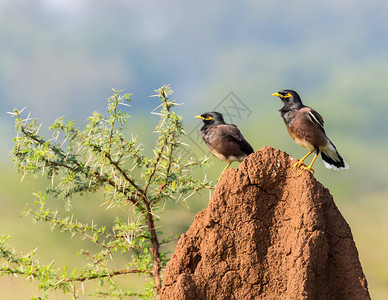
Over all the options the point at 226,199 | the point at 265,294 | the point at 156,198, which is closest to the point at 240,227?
the point at 226,199

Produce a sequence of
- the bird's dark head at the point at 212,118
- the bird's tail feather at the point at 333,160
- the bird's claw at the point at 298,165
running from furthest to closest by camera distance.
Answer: the bird's dark head at the point at 212,118
the bird's tail feather at the point at 333,160
the bird's claw at the point at 298,165

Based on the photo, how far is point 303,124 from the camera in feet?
23.6

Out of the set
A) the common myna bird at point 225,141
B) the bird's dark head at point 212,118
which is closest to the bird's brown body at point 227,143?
the common myna bird at point 225,141

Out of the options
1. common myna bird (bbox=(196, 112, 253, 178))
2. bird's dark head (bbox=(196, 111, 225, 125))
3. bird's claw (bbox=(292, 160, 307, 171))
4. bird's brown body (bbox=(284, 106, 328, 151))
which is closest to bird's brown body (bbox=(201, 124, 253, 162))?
common myna bird (bbox=(196, 112, 253, 178))

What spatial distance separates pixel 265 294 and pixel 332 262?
0.87 metres

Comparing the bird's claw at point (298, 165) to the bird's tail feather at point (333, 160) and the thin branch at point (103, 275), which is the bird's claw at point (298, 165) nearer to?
the bird's tail feather at point (333, 160)

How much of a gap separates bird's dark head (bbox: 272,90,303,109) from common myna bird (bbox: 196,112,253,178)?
1.30 m

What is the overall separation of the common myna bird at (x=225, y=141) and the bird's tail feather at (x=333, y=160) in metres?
1.38

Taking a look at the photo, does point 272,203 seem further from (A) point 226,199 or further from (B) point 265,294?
(B) point 265,294

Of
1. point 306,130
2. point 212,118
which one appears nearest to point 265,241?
point 306,130

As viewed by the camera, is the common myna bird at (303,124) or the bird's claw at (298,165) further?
the common myna bird at (303,124)

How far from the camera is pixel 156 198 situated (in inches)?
345

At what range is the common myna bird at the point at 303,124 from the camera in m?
7.20

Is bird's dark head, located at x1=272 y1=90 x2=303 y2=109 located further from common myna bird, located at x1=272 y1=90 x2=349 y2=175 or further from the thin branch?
the thin branch
